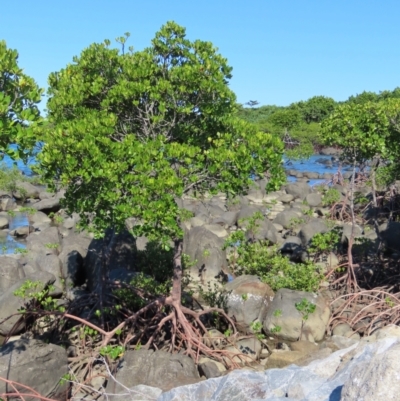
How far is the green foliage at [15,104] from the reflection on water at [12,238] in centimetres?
1521

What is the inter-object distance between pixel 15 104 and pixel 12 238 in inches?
781

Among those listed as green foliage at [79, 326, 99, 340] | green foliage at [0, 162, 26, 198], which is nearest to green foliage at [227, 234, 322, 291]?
green foliage at [79, 326, 99, 340]

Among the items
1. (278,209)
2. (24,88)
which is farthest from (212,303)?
(278,209)

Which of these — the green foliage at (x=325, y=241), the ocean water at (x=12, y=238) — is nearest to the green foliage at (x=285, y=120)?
the ocean water at (x=12, y=238)

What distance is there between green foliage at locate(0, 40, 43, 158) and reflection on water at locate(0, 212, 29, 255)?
49.9 feet

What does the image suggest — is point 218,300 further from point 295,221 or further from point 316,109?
point 316,109

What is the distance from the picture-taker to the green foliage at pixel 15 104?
739 cm

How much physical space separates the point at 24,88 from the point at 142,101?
380 centimetres

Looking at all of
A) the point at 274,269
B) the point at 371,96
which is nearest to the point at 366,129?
the point at 274,269

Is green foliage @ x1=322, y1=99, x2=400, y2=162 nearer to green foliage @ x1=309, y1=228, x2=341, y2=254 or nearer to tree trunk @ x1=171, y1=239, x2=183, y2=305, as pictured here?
green foliage @ x1=309, y1=228, x2=341, y2=254

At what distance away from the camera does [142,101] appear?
37.0ft

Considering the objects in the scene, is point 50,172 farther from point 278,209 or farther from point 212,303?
point 278,209

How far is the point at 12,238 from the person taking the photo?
2622 cm

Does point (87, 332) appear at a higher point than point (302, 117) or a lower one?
lower
